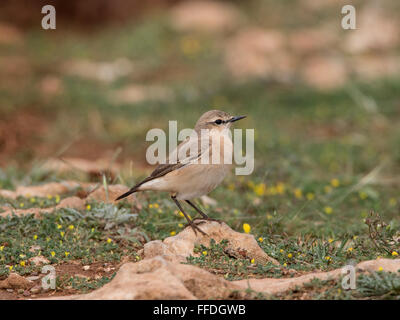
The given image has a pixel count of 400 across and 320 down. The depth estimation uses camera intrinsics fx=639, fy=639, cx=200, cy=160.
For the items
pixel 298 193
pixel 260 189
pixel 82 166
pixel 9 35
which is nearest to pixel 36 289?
pixel 260 189

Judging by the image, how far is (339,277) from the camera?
4.39 metres

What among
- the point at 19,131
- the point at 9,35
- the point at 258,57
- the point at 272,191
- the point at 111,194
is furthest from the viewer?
the point at 9,35

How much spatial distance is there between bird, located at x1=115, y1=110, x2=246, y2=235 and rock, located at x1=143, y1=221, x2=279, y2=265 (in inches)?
3.3

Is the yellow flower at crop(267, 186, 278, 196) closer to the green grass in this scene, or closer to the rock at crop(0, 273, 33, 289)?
the green grass

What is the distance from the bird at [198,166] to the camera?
5.67 metres

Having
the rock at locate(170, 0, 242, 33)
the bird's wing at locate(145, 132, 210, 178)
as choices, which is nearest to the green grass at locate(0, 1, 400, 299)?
the rock at locate(170, 0, 242, 33)

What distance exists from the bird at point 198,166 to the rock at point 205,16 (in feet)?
33.5

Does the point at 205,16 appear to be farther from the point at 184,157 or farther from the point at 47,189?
the point at 184,157

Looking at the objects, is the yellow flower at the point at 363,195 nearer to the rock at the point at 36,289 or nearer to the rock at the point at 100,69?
the rock at the point at 36,289

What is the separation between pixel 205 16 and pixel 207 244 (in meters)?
12.0

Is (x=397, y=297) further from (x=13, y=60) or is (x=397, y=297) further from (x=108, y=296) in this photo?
(x=13, y=60)

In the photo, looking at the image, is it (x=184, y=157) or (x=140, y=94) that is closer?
→ (x=184, y=157)

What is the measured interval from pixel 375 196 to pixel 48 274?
4.46m

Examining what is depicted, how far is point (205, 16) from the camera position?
1662cm
